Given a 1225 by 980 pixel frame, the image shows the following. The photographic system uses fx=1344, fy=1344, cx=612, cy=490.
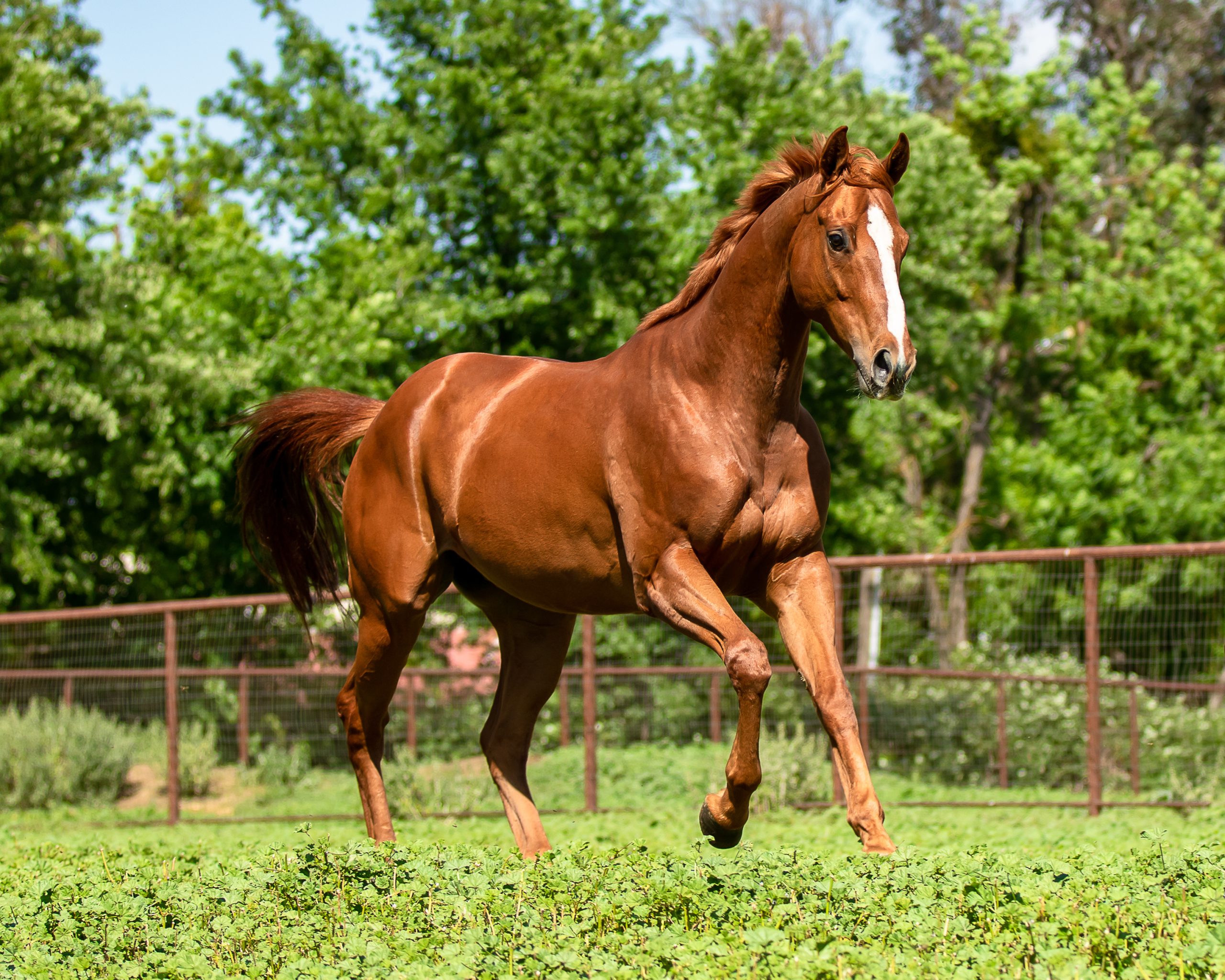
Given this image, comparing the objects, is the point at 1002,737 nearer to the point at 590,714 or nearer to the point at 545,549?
the point at 590,714

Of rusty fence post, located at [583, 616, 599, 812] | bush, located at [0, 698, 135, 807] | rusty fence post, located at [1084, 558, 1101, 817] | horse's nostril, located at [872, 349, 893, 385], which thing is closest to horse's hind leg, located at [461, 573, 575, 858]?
horse's nostril, located at [872, 349, 893, 385]

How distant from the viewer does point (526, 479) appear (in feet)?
17.7

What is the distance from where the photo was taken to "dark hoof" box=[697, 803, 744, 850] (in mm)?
4660

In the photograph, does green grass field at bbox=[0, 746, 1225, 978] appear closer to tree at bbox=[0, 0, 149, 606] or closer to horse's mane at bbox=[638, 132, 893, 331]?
horse's mane at bbox=[638, 132, 893, 331]

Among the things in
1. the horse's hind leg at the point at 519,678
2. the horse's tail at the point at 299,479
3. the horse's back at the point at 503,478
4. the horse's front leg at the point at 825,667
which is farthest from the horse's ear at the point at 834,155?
the horse's tail at the point at 299,479

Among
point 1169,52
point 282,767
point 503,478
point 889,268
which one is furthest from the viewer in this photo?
point 1169,52

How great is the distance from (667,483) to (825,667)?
842 mm

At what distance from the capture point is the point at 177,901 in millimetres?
4281

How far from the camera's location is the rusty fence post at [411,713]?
13000 millimetres

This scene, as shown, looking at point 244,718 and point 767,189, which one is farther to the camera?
point 244,718

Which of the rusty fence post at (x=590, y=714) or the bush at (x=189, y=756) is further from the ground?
the rusty fence post at (x=590, y=714)

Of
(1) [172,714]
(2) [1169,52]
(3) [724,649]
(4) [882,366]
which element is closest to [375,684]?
(3) [724,649]

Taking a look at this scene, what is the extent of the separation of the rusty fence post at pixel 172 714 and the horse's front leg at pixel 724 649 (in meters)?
8.04

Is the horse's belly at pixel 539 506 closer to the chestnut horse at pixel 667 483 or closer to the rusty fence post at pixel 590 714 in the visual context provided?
the chestnut horse at pixel 667 483
